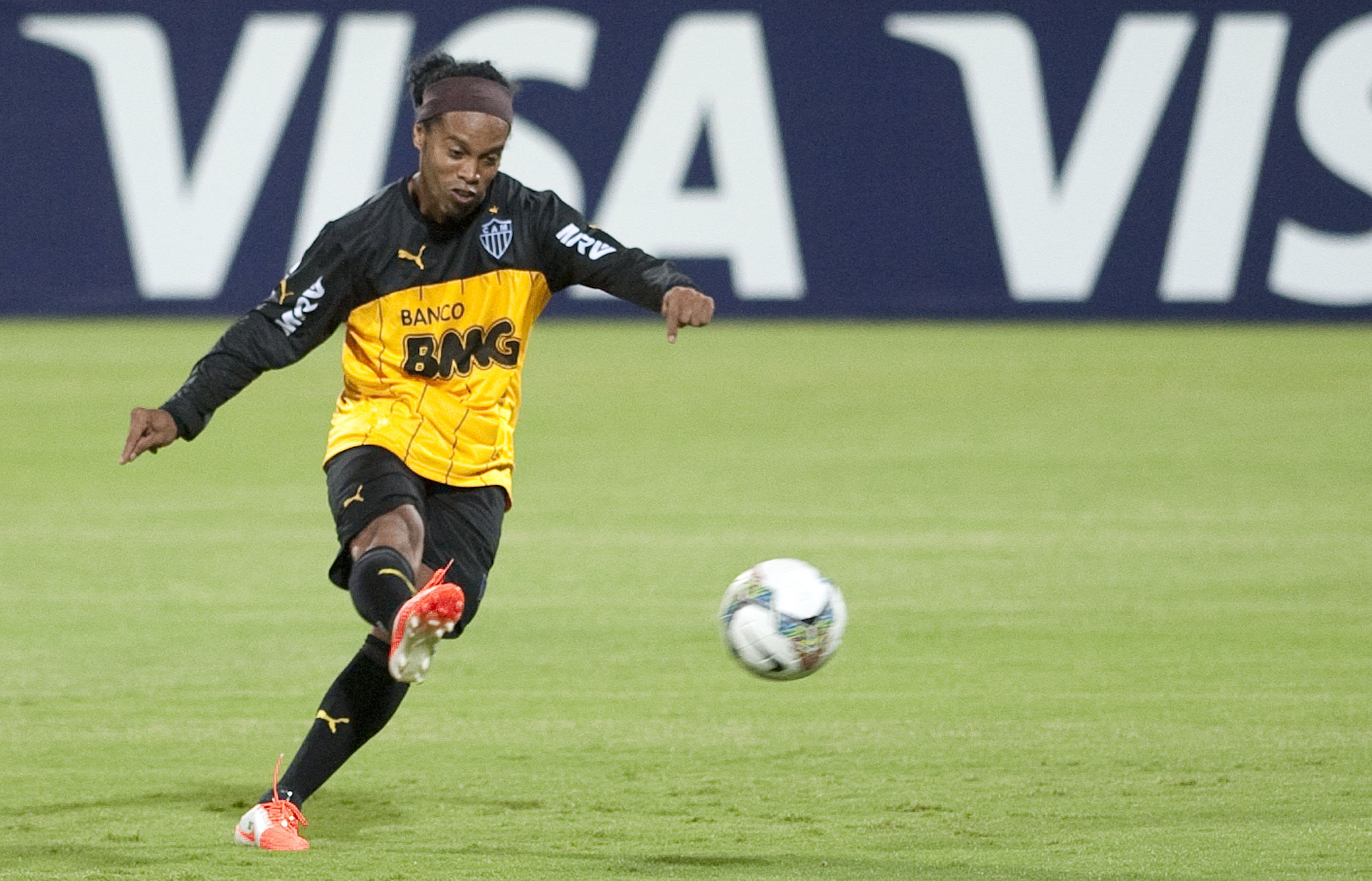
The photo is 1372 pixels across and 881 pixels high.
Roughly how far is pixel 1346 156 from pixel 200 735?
52.8ft

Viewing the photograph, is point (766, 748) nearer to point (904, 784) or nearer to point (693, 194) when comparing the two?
point (904, 784)

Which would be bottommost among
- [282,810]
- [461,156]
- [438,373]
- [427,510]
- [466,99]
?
[282,810]

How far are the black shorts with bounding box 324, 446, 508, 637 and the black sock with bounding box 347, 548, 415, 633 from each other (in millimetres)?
213

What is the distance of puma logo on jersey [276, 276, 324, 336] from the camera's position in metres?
6.31

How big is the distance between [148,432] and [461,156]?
3.77 feet

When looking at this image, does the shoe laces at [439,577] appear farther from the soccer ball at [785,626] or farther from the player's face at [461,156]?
the player's face at [461,156]

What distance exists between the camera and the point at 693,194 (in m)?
21.4

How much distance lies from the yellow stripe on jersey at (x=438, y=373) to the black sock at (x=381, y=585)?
51 cm

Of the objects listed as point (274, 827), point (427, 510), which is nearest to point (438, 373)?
point (427, 510)

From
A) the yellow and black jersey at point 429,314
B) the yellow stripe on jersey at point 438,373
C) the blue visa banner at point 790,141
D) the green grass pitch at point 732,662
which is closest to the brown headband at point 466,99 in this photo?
the yellow and black jersey at point 429,314

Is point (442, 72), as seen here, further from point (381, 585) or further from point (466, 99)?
point (381, 585)

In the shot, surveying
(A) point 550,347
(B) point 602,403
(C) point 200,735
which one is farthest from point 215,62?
(C) point 200,735

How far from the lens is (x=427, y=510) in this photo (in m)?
6.39

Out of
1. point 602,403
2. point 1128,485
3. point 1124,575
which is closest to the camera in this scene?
point 1124,575
